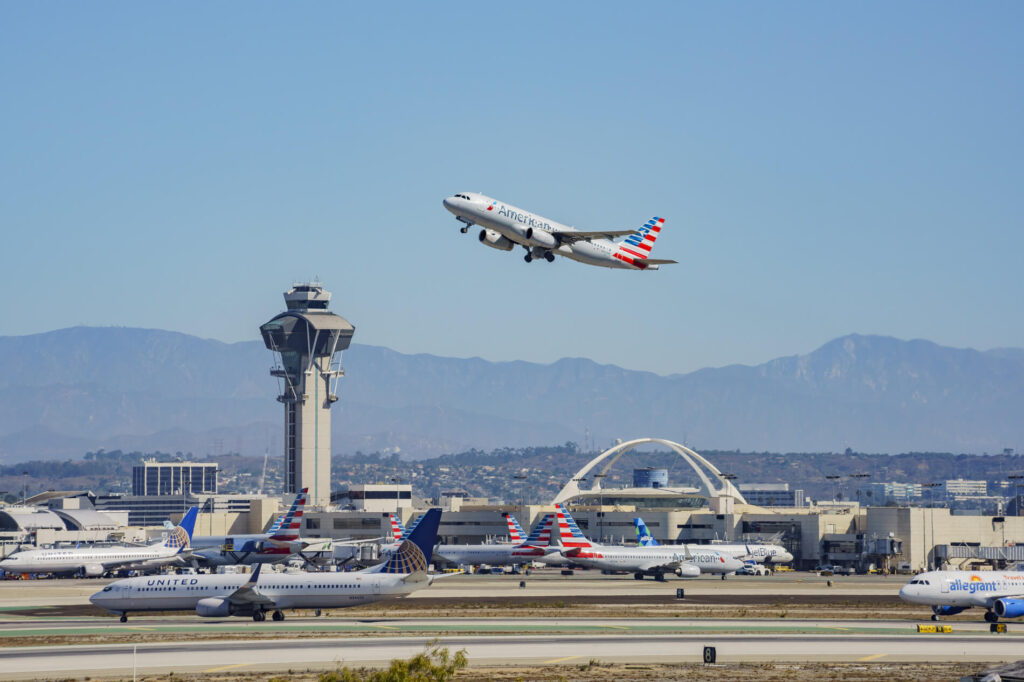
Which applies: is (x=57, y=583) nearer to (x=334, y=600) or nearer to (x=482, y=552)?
(x=482, y=552)

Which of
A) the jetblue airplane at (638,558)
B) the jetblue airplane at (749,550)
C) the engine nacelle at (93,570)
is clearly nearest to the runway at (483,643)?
the jetblue airplane at (638,558)

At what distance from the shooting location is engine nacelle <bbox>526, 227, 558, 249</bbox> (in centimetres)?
8569

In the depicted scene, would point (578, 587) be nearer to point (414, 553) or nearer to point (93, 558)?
point (414, 553)

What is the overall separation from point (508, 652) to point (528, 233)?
2991 centimetres

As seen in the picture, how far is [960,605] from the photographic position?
84.1 m

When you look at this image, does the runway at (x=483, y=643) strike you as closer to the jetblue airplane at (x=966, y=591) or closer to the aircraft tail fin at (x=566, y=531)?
the jetblue airplane at (x=966, y=591)

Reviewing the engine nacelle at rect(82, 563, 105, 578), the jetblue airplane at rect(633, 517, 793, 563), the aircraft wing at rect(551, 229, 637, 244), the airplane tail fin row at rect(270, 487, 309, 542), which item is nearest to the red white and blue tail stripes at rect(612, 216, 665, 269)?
the aircraft wing at rect(551, 229, 637, 244)

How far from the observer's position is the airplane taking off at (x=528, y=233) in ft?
282

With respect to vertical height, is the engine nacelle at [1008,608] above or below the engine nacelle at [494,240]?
below

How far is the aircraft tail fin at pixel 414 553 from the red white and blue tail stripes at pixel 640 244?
23.6m

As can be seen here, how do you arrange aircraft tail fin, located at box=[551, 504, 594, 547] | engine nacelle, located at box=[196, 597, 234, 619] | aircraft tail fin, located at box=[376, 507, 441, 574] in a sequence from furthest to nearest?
aircraft tail fin, located at box=[551, 504, 594, 547] < aircraft tail fin, located at box=[376, 507, 441, 574] < engine nacelle, located at box=[196, 597, 234, 619]

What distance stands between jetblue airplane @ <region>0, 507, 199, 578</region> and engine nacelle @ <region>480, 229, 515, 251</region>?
73.9 metres

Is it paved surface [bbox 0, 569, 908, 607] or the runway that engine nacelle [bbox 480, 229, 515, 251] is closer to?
the runway

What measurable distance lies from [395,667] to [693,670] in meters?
21.4
